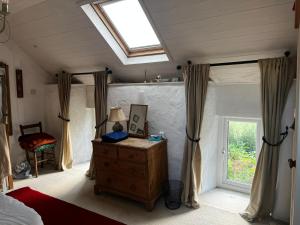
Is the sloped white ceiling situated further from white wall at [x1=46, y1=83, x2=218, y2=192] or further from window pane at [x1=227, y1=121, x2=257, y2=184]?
window pane at [x1=227, y1=121, x2=257, y2=184]

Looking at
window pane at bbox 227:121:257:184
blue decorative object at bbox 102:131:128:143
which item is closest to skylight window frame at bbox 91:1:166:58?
blue decorative object at bbox 102:131:128:143

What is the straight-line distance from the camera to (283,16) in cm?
193

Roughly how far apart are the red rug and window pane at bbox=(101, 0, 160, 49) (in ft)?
7.30

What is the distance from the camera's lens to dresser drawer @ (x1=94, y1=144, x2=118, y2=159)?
2807 millimetres

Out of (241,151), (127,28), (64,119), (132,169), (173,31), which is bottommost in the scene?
(132,169)

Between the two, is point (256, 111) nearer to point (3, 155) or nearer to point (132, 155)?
point (132, 155)

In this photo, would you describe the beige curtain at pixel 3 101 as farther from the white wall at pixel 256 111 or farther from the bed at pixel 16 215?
the white wall at pixel 256 111

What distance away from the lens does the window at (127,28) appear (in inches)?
103

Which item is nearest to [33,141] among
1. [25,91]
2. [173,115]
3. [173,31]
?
[25,91]

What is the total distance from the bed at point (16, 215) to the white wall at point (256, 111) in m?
2.28

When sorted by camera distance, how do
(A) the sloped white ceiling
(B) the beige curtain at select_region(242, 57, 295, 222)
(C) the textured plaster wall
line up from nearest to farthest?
(A) the sloped white ceiling < (B) the beige curtain at select_region(242, 57, 295, 222) < (C) the textured plaster wall

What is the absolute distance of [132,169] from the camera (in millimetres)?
2699

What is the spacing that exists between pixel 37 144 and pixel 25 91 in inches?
41.5

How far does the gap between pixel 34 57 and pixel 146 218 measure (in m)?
3.32
